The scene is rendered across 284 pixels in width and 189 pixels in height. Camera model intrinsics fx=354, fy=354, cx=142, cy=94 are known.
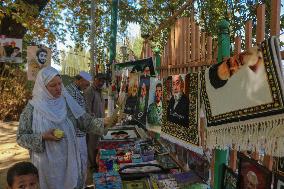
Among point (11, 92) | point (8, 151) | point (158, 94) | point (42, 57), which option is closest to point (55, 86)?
point (158, 94)

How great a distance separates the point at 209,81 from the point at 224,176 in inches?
28.7

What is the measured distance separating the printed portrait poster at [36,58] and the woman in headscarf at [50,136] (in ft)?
19.7

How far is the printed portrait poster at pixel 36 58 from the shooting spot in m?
9.24

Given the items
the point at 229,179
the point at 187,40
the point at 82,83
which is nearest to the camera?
the point at 229,179

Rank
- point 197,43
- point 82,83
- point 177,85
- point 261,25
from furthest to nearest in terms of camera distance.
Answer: point 82,83 → point 197,43 → point 177,85 → point 261,25

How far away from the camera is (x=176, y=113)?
292 centimetres

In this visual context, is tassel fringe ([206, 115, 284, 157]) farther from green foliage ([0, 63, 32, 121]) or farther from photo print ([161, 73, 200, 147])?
green foliage ([0, 63, 32, 121])

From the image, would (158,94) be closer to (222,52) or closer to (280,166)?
(222,52)

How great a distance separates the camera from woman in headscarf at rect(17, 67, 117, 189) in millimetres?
3328

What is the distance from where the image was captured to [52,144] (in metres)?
3.38

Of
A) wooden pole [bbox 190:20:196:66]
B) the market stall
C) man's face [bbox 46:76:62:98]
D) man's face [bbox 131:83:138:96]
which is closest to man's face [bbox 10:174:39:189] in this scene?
the market stall

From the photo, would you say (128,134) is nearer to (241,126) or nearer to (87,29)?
(241,126)

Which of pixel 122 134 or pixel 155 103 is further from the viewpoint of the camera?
pixel 122 134

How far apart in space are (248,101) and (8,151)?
8.81m
